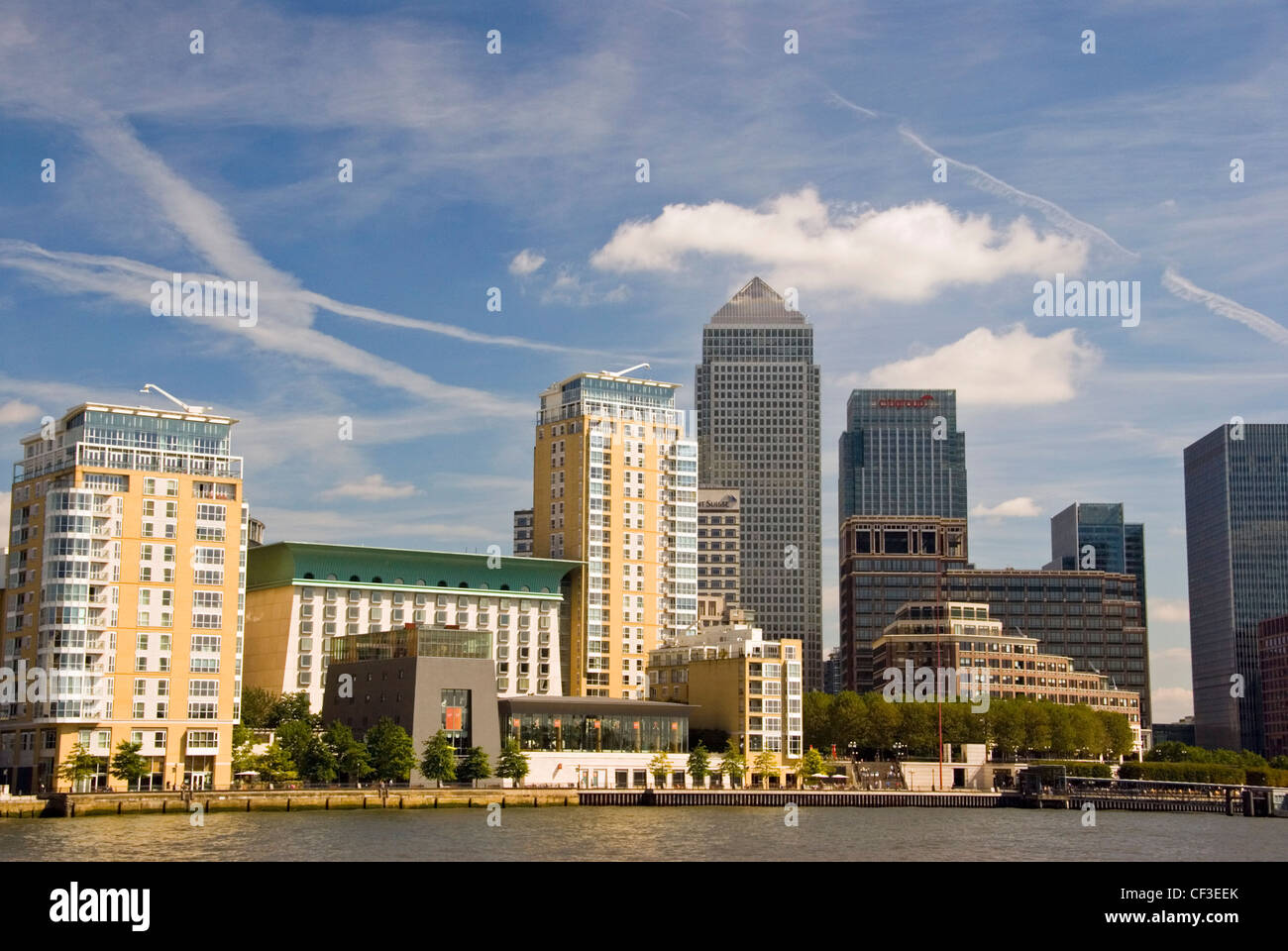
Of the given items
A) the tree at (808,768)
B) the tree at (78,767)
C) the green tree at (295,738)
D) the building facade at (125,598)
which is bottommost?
the tree at (808,768)

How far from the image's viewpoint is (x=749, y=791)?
466 ft

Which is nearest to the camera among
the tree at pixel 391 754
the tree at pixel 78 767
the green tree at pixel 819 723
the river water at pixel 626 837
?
the river water at pixel 626 837

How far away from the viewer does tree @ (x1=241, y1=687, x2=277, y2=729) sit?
490 feet

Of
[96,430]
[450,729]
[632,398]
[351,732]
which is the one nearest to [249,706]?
[351,732]

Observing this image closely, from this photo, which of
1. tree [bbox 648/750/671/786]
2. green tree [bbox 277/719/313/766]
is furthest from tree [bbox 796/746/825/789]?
green tree [bbox 277/719/313/766]

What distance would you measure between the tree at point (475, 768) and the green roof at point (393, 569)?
40.8m

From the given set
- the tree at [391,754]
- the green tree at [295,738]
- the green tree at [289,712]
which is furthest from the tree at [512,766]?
the green tree at [289,712]

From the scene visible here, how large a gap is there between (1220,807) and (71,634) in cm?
10454

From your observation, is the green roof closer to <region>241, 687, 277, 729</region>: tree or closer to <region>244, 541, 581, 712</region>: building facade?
<region>244, 541, 581, 712</region>: building facade

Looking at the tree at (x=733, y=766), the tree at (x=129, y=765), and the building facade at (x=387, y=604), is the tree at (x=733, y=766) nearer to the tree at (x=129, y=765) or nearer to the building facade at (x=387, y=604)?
the building facade at (x=387, y=604)

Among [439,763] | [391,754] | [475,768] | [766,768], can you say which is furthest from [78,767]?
[766,768]

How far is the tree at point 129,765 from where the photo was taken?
119m

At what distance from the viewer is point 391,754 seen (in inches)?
5202

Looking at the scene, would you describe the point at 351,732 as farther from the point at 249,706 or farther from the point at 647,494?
the point at 647,494
